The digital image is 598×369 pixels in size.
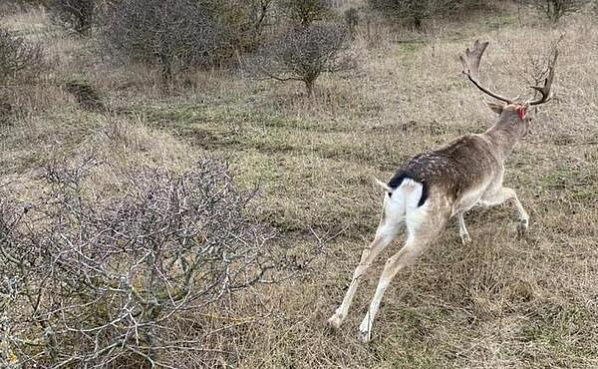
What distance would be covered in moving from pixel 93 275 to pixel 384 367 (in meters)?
1.93

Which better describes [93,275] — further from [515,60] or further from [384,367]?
[515,60]

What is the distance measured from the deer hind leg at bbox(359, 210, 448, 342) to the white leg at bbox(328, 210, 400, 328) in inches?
5.9

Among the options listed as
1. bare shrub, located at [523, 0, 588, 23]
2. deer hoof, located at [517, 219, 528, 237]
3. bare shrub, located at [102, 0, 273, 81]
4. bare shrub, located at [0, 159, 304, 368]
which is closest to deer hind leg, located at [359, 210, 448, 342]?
bare shrub, located at [0, 159, 304, 368]

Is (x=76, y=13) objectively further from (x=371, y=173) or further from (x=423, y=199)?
(x=423, y=199)

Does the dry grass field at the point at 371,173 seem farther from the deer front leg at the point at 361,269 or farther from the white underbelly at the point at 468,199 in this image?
the white underbelly at the point at 468,199

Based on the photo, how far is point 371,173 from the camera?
6.61m

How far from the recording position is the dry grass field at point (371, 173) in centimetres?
388

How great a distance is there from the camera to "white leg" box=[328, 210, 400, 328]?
13.3 feet

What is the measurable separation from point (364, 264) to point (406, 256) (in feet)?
1.11

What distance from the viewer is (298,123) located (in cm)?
859

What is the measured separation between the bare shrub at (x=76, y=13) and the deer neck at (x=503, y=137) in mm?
12532

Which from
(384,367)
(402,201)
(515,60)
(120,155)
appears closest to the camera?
(384,367)

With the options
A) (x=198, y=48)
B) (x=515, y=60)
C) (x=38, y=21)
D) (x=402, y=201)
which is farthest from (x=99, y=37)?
(x=402, y=201)

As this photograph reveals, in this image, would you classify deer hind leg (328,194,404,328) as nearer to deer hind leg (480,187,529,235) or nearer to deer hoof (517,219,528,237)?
deer hind leg (480,187,529,235)
